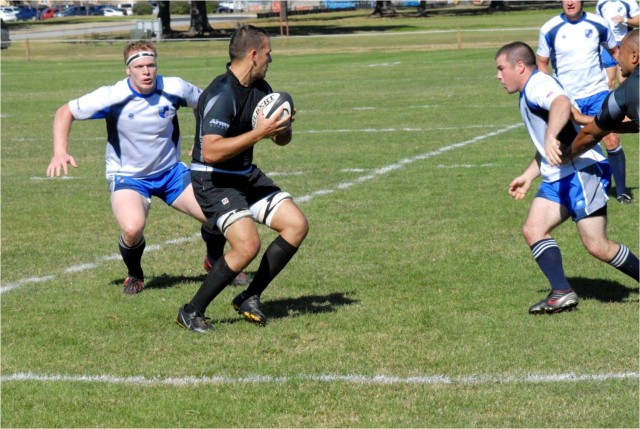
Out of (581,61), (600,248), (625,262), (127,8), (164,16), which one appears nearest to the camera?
(600,248)

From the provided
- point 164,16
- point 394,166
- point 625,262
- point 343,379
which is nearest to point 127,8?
point 164,16

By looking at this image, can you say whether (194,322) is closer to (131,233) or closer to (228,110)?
(228,110)

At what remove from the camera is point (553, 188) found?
8.15 metres

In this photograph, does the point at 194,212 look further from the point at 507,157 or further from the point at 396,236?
the point at 507,157

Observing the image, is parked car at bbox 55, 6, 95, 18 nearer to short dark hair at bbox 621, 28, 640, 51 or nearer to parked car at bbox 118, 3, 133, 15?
parked car at bbox 118, 3, 133, 15

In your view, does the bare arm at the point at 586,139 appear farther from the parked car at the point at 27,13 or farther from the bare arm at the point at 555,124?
the parked car at the point at 27,13

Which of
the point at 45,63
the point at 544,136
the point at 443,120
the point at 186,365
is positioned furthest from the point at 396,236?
the point at 45,63

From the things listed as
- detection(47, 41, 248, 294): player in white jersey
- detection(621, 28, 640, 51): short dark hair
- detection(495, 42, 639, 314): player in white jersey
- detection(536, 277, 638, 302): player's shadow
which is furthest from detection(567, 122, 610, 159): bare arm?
detection(47, 41, 248, 294): player in white jersey

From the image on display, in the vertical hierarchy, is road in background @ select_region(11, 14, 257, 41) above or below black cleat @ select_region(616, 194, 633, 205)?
below

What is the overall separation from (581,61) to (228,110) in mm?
6164

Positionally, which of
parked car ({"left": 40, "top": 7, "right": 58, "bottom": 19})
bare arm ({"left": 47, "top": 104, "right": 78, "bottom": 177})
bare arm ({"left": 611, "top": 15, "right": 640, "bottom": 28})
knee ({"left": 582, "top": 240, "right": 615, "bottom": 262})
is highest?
bare arm ({"left": 611, "top": 15, "right": 640, "bottom": 28})

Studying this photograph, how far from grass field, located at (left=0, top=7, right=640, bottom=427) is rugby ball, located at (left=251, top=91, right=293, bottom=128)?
1.53 meters

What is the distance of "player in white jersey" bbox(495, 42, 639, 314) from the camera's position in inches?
312

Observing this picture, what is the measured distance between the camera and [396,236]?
1103 cm
